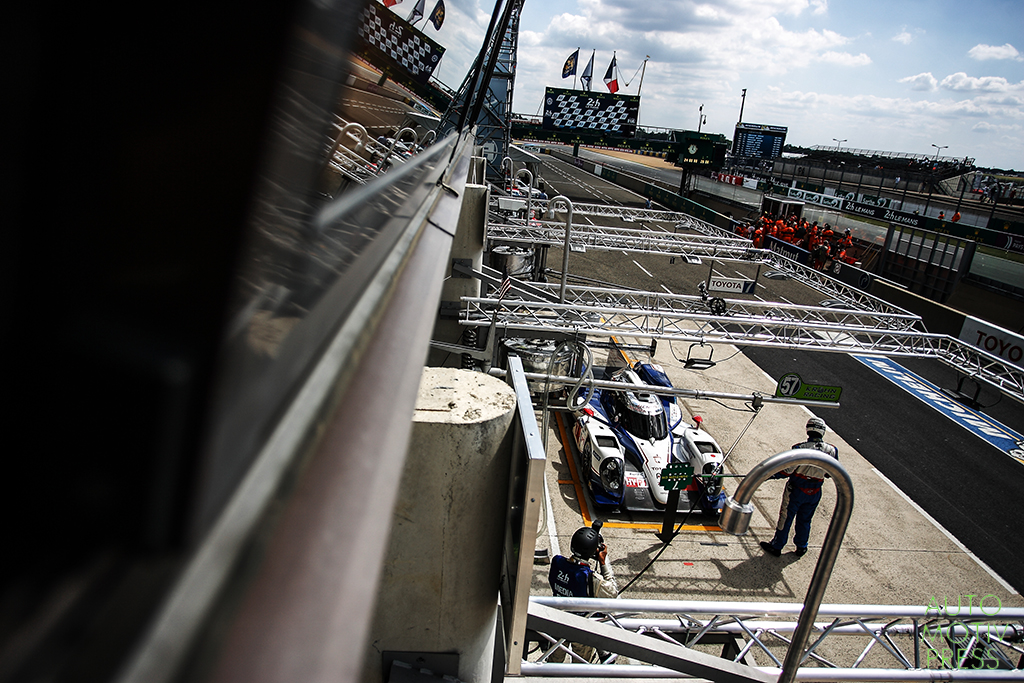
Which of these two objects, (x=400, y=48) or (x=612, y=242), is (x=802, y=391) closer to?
(x=612, y=242)

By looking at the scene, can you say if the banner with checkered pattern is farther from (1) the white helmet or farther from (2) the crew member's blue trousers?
(2) the crew member's blue trousers

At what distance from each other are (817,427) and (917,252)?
670 inches

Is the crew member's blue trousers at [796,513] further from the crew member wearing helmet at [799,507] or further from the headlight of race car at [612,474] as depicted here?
the headlight of race car at [612,474]

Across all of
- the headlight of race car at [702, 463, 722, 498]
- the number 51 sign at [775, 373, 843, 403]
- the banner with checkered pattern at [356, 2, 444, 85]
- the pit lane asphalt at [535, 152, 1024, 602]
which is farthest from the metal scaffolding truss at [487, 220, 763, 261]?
the banner with checkered pattern at [356, 2, 444, 85]

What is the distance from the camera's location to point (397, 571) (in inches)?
99.2

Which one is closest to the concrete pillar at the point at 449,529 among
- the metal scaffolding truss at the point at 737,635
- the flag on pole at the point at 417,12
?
the metal scaffolding truss at the point at 737,635

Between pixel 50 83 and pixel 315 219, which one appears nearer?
pixel 50 83

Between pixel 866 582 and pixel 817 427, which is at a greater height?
pixel 817 427

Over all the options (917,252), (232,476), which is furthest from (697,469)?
(917,252)

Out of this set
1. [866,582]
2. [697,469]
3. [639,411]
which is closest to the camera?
[866,582]

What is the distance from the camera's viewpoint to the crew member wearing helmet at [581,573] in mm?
5504

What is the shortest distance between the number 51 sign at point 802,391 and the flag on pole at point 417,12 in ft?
22.8

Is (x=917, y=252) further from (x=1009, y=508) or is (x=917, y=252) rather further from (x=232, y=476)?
(x=232, y=476)

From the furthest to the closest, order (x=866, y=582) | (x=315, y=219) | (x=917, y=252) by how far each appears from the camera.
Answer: (x=917, y=252)
(x=866, y=582)
(x=315, y=219)
